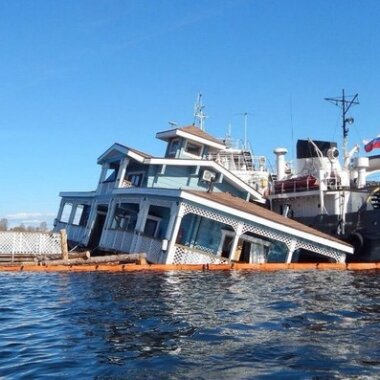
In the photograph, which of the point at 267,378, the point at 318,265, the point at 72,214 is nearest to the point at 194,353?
the point at 267,378

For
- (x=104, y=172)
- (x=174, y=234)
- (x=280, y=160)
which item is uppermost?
(x=280, y=160)

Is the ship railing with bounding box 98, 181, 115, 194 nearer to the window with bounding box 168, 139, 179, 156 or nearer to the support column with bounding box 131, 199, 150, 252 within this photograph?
the window with bounding box 168, 139, 179, 156

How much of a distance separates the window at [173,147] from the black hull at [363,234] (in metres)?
11.3

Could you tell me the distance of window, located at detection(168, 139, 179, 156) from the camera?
1338 inches

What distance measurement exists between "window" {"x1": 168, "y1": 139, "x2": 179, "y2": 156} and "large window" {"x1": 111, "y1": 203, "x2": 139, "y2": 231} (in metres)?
4.23

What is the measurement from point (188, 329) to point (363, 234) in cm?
2110

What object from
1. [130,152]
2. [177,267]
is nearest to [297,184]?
[130,152]

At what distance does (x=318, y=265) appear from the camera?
26875mm

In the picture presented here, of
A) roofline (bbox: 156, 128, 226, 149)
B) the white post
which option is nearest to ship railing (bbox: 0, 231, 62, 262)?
the white post

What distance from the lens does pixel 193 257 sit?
85.7 feet

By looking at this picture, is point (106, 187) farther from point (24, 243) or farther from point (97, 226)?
point (24, 243)

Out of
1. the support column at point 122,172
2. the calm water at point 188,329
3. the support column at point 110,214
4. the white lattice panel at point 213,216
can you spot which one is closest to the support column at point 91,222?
the support column at point 110,214

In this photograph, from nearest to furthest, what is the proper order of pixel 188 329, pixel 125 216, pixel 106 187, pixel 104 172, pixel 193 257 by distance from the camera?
pixel 188 329 → pixel 193 257 → pixel 125 216 → pixel 106 187 → pixel 104 172

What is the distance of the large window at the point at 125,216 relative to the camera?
110ft
